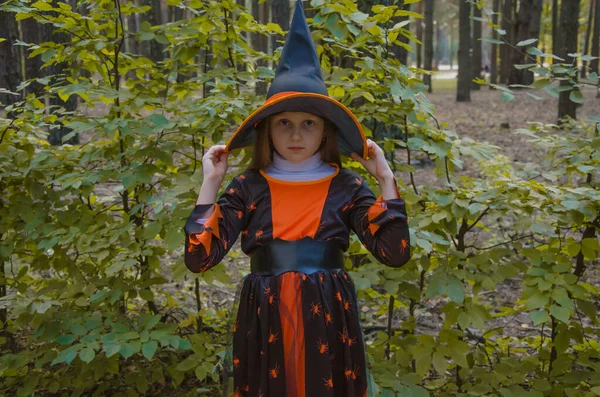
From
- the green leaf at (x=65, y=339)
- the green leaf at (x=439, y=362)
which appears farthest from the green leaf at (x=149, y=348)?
the green leaf at (x=439, y=362)

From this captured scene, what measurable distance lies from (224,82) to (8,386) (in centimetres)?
225

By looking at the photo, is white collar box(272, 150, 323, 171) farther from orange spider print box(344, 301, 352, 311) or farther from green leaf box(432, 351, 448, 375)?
green leaf box(432, 351, 448, 375)

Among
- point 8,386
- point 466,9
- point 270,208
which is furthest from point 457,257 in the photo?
point 466,9

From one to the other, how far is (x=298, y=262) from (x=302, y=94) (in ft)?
1.93

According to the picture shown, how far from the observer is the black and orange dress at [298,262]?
191 cm

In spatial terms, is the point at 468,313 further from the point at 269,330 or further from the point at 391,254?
the point at 269,330

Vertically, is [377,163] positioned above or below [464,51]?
above

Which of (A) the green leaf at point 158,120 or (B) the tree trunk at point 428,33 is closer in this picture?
(A) the green leaf at point 158,120

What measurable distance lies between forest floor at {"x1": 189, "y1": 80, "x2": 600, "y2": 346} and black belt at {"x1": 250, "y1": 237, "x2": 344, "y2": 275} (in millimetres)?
1318

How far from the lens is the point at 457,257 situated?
276 cm

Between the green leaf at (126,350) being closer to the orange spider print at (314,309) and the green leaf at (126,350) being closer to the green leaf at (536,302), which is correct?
the orange spider print at (314,309)

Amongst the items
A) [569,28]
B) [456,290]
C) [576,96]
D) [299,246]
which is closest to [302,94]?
[299,246]

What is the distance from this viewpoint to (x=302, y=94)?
1.92m

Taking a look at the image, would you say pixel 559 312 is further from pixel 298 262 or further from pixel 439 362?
pixel 298 262
